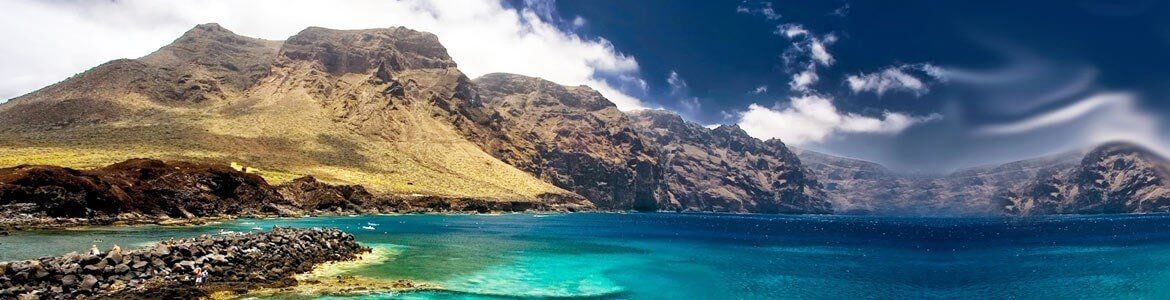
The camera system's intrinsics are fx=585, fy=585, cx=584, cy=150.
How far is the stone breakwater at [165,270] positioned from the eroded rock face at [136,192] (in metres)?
40.9

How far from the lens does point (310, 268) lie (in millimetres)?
39906

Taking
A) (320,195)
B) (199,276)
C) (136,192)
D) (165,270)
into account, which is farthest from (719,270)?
(320,195)

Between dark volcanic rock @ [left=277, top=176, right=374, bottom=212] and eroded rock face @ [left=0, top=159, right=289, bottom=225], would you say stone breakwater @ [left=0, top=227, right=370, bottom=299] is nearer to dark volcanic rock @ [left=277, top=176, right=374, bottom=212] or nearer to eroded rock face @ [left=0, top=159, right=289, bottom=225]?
eroded rock face @ [left=0, top=159, right=289, bottom=225]

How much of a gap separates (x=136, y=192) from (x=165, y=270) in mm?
64134

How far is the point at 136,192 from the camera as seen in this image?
81.4 m

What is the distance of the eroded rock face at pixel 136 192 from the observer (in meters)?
64.8

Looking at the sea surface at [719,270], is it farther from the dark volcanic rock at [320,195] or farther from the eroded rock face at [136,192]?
the dark volcanic rock at [320,195]

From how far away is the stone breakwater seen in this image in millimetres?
26188

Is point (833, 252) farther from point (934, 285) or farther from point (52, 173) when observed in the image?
point (52, 173)

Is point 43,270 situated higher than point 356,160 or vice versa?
point 356,160

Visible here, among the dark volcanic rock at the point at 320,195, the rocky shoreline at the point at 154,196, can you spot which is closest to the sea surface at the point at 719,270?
the rocky shoreline at the point at 154,196

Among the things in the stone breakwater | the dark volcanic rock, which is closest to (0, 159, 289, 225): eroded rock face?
the dark volcanic rock

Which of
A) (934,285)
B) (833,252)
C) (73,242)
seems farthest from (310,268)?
(833,252)

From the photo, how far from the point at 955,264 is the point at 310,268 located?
5363 cm
